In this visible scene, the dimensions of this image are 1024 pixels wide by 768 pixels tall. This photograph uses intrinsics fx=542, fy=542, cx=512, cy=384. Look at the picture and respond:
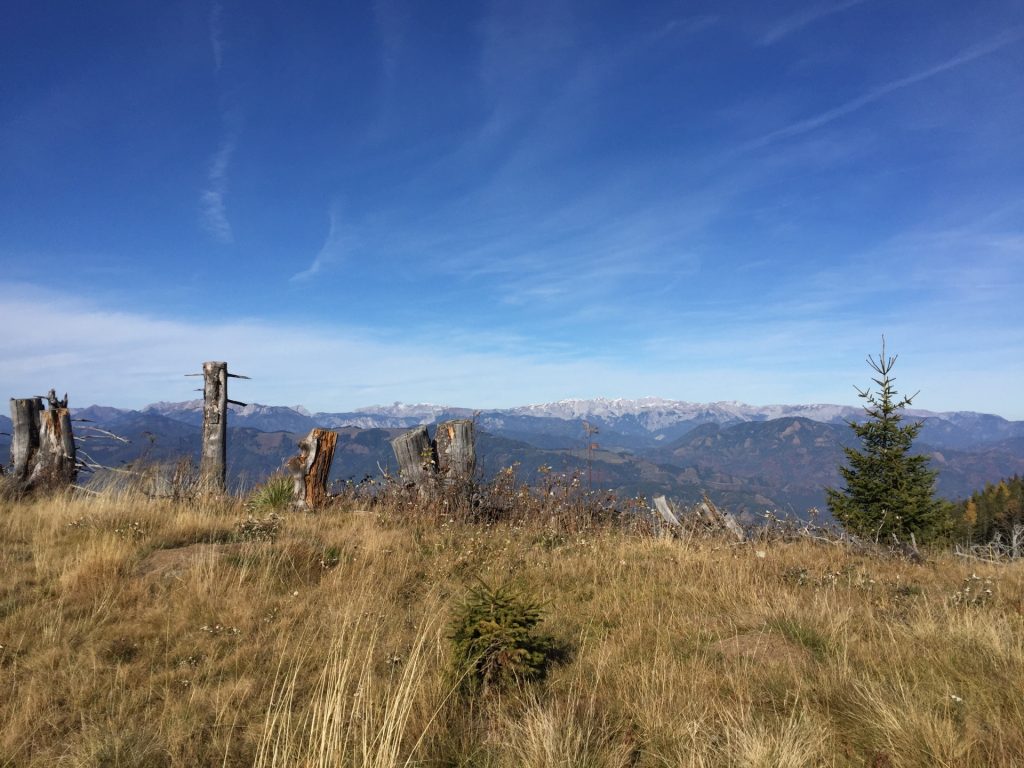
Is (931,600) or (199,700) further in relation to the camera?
(931,600)

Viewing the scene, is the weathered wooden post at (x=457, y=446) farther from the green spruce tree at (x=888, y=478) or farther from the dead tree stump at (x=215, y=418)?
the green spruce tree at (x=888, y=478)

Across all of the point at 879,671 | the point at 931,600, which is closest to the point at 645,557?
the point at 931,600

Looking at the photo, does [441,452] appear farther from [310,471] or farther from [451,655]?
[451,655]

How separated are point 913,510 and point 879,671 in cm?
1537

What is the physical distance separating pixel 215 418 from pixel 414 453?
4699 mm

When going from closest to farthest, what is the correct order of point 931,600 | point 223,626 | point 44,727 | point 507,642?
point 44,727 → point 507,642 → point 223,626 → point 931,600

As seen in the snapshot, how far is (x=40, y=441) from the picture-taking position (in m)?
11.6

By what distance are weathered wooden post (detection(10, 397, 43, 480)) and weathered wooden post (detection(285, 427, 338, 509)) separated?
5941mm

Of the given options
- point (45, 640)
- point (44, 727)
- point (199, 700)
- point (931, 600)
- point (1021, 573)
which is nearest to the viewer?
point (44, 727)

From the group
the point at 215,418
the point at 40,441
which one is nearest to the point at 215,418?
the point at 215,418

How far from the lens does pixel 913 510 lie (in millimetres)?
15812

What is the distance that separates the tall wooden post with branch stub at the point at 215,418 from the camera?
11656mm

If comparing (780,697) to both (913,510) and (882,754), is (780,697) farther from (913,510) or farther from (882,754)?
(913,510)

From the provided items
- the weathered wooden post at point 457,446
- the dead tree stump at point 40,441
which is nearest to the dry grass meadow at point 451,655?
the weathered wooden post at point 457,446
